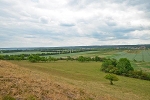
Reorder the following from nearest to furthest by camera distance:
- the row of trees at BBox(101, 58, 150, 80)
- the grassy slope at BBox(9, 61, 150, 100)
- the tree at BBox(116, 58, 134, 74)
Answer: the grassy slope at BBox(9, 61, 150, 100), the row of trees at BBox(101, 58, 150, 80), the tree at BBox(116, 58, 134, 74)

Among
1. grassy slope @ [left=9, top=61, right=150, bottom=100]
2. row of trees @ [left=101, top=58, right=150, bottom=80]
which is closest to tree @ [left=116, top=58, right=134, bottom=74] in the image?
row of trees @ [left=101, top=58, right=150, bottom=80]

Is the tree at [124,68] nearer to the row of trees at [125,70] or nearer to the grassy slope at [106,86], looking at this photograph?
the row of trees at [125,70]

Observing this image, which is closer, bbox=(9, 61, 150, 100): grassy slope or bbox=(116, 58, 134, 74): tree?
bbox=(9, 61, 150, 100): grassy slope

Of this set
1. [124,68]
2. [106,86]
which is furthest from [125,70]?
[106,86]

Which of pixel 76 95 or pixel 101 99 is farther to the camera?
pixel 101 99

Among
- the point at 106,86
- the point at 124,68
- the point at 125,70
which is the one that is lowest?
the point at 125,70

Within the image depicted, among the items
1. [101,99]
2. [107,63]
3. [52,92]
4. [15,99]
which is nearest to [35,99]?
[15,99]

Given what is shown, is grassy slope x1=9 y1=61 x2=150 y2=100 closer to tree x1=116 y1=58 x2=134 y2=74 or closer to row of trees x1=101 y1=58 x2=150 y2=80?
row of trees x1=101 y1=58 x2=150 y2=80

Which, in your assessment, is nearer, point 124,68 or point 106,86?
point 106,86

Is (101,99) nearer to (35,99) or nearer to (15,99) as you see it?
(35,99)

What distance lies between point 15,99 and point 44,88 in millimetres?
4703

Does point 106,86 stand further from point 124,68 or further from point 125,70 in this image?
point 124,68

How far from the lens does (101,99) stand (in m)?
21.9

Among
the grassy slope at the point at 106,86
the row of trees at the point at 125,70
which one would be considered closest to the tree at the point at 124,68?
the row of trees at the point at 125,70
